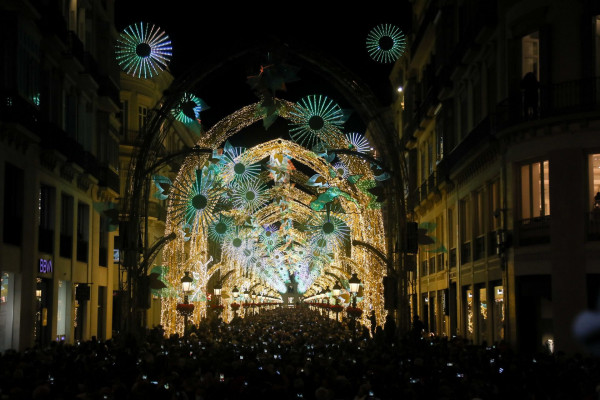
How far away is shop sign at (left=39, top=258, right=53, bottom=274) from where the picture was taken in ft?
103

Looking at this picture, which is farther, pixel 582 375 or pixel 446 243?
pixel 446 243

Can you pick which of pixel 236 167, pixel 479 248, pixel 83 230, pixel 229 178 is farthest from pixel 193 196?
pixel 83 230

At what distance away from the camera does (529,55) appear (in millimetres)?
26938

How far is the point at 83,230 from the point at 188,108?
1610 cm

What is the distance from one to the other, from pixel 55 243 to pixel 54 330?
355cm

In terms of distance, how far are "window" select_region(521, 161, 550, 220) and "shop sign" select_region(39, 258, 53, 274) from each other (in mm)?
16784

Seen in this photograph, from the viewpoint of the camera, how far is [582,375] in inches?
587

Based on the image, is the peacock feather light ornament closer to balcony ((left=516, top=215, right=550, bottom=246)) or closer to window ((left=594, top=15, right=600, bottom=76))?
balcony ((left=516, top=215, right=550, bottom=246))

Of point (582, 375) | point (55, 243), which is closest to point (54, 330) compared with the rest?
point (55, 243)

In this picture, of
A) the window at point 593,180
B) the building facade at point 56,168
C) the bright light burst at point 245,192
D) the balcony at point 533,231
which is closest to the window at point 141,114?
the building facade at point 56,168

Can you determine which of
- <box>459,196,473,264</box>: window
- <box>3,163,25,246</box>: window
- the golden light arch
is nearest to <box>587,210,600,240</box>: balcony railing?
the golden light arch

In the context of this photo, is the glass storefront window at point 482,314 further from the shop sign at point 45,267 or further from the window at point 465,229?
the shop sign at point 45,267

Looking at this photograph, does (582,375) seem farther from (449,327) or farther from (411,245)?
(449,327)

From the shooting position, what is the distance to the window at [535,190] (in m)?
25.9
